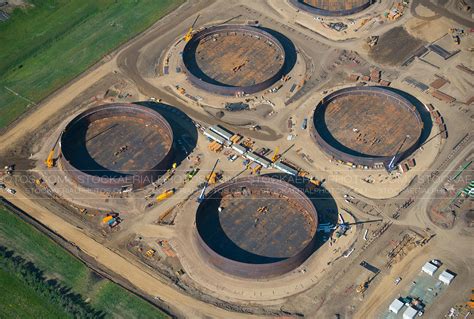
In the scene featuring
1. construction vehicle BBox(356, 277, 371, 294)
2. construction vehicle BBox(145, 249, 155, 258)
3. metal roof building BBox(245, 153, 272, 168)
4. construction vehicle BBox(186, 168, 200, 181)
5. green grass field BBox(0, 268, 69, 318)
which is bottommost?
green grass field BBox(0, 268, 69, 318)

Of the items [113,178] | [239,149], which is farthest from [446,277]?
[113,178]

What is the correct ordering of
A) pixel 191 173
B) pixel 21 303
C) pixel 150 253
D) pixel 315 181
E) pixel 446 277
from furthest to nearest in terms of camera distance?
pixel 191 173 → pixel 315 181 → pixel 150 253 → pixel 21 303 → pixel 446 277

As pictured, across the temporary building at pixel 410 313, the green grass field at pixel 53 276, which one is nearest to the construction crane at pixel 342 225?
the temporary building at pixel 410 313

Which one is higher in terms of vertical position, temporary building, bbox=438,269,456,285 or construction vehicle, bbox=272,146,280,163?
construction vehicle, bbox=272,146,280,163

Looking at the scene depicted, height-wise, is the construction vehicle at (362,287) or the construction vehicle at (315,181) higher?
the construction vehicle at (315,181)

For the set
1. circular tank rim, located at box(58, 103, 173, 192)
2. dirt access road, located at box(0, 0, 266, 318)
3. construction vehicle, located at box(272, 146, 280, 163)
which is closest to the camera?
dirt access road, located at box(0, 0, 266, 318)

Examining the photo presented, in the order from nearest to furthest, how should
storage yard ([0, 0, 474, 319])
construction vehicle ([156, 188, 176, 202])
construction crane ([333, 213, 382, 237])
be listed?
storage yard ([0, 0, 474, 319])
construction crane ([333, 213, 382, 237])
construction vehicle ([156, 188, 176, 202])

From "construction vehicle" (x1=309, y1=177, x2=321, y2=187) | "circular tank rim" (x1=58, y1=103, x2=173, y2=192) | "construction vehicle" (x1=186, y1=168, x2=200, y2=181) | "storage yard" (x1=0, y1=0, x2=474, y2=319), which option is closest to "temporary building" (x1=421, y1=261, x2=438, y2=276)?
"storage yard" (x1=0, y1=0, x2=474, y2=319)

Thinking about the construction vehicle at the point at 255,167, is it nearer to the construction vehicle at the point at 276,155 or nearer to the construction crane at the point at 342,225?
the construction vehicle at the point at 276,155

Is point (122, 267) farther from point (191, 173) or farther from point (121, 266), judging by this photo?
point (191, 173)

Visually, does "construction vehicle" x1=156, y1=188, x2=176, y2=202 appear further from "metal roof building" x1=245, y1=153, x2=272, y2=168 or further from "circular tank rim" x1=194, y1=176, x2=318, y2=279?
"metal roof building" x1=245, y1=153, x2=272, y2=168
